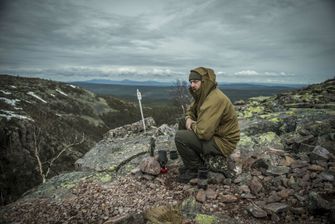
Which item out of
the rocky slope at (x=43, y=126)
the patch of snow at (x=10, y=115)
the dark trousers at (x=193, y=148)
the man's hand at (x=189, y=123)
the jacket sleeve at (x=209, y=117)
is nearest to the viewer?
the jacket sleeve at (x=209, y=117)

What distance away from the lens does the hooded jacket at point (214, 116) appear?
601 cm

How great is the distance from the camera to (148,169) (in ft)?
24.7

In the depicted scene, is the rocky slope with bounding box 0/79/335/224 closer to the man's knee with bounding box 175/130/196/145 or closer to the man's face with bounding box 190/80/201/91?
the man's knee with bounding box 175/130/196/145

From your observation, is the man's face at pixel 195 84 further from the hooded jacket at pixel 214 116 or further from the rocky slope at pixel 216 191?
the rocky slope at pixel 216 191

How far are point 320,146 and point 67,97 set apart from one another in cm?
14999

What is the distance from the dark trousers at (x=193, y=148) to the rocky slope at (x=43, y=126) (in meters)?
18.2

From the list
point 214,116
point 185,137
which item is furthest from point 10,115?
point 214,116

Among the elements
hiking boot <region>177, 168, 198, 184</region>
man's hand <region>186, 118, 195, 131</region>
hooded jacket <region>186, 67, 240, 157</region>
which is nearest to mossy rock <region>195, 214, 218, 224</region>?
hiking boot <region>177, 168, 198, 184</region>

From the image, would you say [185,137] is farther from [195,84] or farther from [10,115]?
[10,115]

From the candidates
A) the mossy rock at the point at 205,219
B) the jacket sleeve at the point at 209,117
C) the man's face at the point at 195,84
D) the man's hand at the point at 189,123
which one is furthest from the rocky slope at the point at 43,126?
the mossy rock at the point at 205,219

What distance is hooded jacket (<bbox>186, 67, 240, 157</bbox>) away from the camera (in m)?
6.01

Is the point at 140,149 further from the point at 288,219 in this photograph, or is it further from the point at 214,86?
the point at 288,219

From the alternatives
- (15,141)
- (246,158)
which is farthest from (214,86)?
(15,141)

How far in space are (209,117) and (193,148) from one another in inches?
46.7
